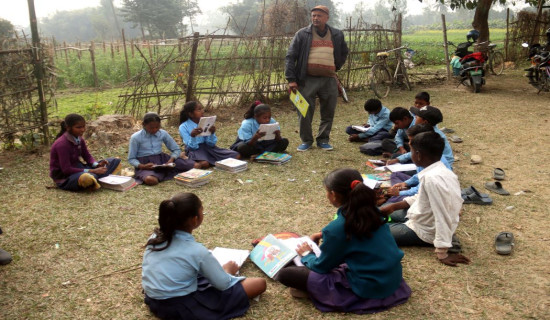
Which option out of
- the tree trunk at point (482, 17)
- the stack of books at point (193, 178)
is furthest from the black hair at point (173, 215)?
the tree trunk at point (482, 17)

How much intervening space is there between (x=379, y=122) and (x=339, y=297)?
400cm

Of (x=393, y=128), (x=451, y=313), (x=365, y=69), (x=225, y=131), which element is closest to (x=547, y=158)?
(x=393, y=128)

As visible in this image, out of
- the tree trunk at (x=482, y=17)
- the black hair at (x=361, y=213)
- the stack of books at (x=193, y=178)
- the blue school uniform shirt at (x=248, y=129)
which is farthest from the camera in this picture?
the tree trunk at (x=482, y=17)

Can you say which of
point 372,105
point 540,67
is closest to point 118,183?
point 372,105

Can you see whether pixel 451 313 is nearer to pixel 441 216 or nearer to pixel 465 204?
pixel 441 216

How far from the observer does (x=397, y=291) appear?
8.26 ft

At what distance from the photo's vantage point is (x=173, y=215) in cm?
228

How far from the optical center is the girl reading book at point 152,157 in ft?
15.4

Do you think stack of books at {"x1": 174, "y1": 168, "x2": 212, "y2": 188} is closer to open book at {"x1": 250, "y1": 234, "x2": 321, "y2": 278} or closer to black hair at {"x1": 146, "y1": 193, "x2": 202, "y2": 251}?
open book at {"x1": 250, "y1": 234, "x2": 321, "y2": 278}

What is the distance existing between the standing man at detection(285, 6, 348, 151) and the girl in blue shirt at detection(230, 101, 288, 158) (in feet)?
1.41

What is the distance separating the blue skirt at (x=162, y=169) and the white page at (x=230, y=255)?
192 cm

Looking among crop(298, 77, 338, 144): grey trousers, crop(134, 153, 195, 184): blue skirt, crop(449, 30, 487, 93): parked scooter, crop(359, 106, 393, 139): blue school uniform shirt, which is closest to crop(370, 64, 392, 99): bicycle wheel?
crop(449, 30, 487, 93): parked scooter

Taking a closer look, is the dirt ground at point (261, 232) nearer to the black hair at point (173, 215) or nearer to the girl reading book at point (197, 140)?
the girl reading book at point (197, 140)

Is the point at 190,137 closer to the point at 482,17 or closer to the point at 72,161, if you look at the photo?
the point at 72,161
